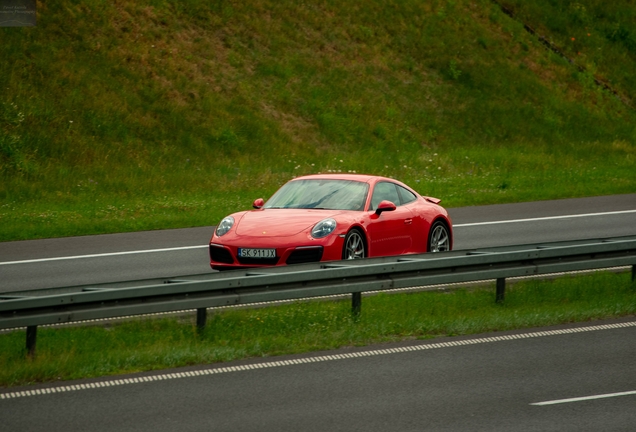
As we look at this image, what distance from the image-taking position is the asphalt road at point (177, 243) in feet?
48.1

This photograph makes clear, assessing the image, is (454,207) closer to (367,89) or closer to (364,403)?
(367,89)

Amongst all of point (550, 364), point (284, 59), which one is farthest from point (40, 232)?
point (284, 59)

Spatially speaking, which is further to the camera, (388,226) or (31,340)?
(388,226)

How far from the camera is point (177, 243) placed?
17891 mm

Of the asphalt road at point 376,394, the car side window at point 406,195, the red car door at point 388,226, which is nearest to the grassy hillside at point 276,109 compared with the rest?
the car side window at point 406,195

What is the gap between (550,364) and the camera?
9.15 meters

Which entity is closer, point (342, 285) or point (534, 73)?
point (342, 285)

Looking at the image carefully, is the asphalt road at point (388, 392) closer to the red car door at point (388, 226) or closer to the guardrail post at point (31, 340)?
the guardrail post at point (31, 340)

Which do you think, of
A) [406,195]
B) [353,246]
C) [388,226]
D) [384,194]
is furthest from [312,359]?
[406,195]

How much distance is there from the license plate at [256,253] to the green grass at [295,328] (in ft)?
3.05

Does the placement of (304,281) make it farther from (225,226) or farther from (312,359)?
(225,226)

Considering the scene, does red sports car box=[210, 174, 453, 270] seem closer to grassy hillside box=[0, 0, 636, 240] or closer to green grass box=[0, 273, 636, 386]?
green grass box=[0, 273, 636, 386]

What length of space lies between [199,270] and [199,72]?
1716 centimetres

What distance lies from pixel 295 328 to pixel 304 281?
52 cm
